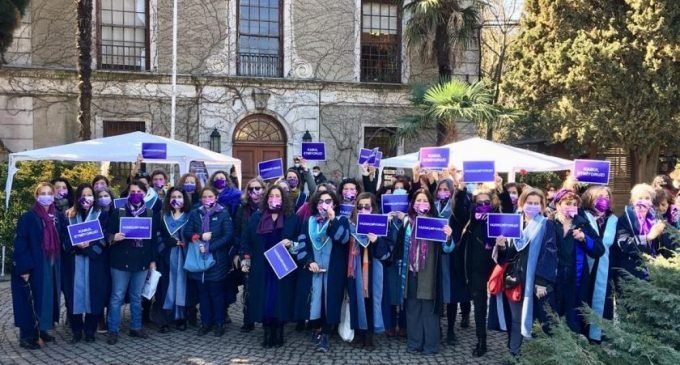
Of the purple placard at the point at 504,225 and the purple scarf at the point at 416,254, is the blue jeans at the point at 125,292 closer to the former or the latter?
the purple scarf at the point at 416,254

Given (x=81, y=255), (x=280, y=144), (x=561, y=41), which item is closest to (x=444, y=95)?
(x=561, y=41)

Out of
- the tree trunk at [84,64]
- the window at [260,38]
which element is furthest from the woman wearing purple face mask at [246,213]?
the window at [260,38]

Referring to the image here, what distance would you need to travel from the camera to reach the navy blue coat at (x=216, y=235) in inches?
273

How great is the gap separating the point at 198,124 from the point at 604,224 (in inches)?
531

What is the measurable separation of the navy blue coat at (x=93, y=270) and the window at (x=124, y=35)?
1182cm

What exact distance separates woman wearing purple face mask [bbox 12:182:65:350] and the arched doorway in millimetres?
11439

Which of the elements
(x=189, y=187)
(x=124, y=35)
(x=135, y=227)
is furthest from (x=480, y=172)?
(x=124, y=35)

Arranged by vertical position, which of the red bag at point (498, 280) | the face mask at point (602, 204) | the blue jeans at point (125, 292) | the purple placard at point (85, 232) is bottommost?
the blue jeans at point (125, 292)

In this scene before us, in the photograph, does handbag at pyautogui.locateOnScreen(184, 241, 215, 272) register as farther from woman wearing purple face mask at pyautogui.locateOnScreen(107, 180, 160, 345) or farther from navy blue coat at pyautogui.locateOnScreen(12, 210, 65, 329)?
navy blue coat at pyautogui.locateOnScreen(12, 210, 65, 329)

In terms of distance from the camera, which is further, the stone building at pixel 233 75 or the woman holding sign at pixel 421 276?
the stone building at pixel 233 75

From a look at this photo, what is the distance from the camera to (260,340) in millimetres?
6969

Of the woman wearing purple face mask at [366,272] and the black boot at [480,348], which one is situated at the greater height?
Answer: the woman wearing purple face mask at [366,272]

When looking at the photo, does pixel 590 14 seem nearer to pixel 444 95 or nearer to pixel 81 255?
pixel 444 95

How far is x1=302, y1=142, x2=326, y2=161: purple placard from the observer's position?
391 inches
